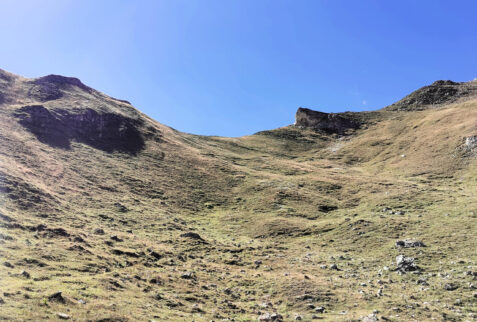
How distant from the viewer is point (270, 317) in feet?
61.7

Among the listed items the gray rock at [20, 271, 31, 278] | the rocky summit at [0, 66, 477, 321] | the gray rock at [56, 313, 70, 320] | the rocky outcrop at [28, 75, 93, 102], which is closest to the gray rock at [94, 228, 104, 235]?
Result: the rocky summit at [0, 66, 477, 321]

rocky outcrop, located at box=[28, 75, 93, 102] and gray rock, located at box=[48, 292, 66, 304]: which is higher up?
rocky outcrop, located at box=[28, 75, 93, 102]

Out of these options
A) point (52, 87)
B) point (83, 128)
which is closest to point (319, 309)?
point (83, 128)

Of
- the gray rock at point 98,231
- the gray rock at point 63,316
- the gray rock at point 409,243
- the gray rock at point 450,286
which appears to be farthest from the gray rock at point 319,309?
the gray rock at point 98,231

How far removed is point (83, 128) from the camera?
6944 centimetres

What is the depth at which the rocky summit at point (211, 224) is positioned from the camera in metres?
19.5

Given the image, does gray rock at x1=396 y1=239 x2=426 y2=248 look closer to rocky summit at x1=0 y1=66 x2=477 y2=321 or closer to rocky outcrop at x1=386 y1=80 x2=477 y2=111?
rocky summit at x1=0 y1=66 x2=477 y2=321

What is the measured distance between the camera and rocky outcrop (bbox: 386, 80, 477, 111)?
417 feet

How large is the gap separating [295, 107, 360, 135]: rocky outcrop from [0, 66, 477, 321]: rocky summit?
29.3 meters

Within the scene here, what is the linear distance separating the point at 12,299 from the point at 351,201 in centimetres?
4503

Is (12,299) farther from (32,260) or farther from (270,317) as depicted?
(270,317)

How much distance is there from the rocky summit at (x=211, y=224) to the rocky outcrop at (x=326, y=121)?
29.3 m

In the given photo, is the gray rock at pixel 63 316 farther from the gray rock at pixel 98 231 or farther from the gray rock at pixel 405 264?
the gray rock at pixel 405 264

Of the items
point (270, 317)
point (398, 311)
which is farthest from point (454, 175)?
point (270, 317)
